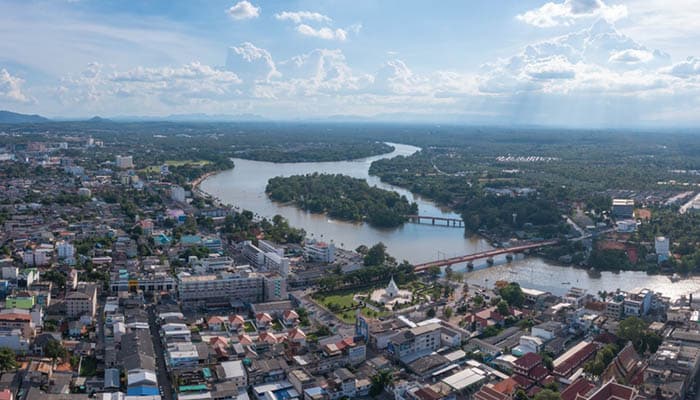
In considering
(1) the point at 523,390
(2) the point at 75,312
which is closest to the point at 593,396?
→ (1) the point at 523,390

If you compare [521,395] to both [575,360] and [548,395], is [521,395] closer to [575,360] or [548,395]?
[548,395]

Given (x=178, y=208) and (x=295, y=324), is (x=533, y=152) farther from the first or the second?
(x=295, y=324)

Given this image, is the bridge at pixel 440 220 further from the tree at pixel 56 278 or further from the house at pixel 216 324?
the tree at pixel 56 278

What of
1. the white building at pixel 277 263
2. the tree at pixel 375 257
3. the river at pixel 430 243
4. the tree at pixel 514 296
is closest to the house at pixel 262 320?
the white building at pixel 277 263

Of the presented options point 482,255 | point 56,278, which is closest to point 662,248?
point 482,255

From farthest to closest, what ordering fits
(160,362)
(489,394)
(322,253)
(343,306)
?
(322,253)
(343,306)
(160,362)
(489,394)

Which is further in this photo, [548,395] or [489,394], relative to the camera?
[489,394]
